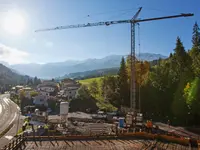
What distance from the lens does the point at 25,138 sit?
24.5m

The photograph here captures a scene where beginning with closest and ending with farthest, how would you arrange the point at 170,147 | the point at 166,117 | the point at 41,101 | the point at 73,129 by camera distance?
the point at 170,147 → the point at 73,129 → the point at 166,117 → the point at 41,101

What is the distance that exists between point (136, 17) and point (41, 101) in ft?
139

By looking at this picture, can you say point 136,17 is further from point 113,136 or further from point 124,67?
point 113,136

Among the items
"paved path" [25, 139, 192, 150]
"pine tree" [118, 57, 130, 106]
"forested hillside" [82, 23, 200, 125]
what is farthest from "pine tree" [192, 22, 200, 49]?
"paved path" [25, 139, 192, 150]

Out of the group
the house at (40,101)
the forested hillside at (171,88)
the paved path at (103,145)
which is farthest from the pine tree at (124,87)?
the paved path at (103,145)

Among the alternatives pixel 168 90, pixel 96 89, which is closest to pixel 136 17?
pixel 168 90

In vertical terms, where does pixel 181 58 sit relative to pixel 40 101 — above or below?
above

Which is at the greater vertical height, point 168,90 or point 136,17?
point 136,17

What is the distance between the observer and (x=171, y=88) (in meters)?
50.9

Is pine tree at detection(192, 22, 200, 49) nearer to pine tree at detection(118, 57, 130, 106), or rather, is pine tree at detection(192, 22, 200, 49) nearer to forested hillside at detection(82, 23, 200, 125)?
forested hillside at detection(82, 23, 200, 125)

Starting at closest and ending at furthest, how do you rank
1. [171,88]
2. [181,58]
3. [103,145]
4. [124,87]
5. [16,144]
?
[16,144]
[103,145]
[171,88]
[181,58]
[124,87]

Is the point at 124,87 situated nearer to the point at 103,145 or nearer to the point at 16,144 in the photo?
the point at 103,145

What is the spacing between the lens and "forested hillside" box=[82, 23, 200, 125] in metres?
43.1

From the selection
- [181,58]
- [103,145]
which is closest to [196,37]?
[181,58]
